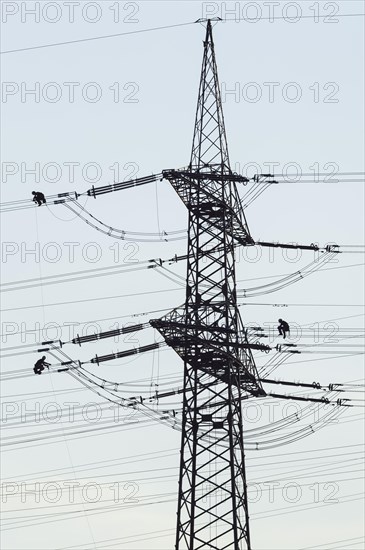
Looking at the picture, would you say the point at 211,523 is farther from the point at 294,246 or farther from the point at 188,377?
the point at 294,246

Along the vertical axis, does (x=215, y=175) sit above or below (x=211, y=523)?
above

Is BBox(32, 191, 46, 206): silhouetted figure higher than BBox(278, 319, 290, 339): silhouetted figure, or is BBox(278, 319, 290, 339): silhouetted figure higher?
BBox(32, 191, 46, 206): silhouetted figure

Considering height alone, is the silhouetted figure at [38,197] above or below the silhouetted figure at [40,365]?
above

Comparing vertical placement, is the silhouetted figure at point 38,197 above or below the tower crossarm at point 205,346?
above

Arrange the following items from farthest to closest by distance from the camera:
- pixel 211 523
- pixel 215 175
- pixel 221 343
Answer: pixel 215 175 → pixel 221 343 → pixel 211 523

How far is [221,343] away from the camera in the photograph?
4609 cm

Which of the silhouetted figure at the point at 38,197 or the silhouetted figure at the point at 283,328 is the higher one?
the silhouetted figure at the point at 38,197

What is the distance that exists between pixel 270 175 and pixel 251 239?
3.40 metres

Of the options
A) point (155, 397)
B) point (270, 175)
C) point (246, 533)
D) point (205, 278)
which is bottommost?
point (246, 533)

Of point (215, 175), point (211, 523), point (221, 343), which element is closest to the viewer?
point (211, 523)

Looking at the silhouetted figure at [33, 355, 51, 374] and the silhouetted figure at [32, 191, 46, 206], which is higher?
the silhouetted figure at [32, 191, 46, 206]

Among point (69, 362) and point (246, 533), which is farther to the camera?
Result: point (69, 362)

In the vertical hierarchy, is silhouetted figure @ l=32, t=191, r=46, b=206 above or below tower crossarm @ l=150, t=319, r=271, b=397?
above

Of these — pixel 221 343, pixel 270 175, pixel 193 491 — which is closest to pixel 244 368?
pixel 221 343
